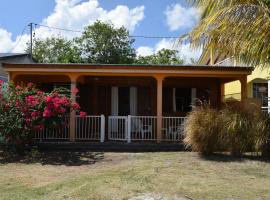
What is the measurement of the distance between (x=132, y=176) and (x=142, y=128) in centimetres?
632

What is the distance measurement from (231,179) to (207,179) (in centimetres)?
58

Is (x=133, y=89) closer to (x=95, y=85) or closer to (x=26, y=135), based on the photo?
(x=95, y=85)

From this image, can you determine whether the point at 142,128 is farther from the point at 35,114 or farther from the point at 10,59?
the point at 10,59

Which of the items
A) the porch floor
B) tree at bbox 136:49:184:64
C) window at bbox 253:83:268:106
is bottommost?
the porch floor

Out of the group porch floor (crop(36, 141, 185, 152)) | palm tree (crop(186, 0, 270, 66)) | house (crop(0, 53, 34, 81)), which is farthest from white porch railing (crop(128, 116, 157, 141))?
house (crop(0, 53, 34, 81))

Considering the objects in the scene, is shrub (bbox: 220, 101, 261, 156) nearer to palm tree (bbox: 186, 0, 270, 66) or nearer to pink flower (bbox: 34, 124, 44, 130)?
palm tree (bbox: 186, 0, 270, 66)

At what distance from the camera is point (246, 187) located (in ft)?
28.5

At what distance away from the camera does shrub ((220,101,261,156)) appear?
1220 cm

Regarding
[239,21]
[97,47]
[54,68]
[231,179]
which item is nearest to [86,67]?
[54,68]

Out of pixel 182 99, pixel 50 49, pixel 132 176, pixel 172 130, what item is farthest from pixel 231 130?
pixel 50 49

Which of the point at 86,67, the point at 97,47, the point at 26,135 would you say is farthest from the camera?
the point at 97,47

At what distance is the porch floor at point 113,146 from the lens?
14.4m

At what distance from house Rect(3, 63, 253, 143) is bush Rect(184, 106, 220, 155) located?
7.11ft

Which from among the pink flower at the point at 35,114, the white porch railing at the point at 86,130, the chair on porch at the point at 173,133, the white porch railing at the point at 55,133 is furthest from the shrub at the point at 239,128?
the pink flower at the point at 35,114
